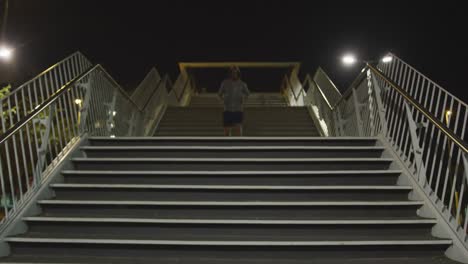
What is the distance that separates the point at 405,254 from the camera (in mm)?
3518

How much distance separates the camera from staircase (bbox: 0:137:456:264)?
352 centimetres

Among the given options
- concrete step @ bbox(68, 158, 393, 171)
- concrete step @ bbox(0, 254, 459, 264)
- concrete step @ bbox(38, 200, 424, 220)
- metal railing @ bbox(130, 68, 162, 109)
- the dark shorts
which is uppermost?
metal railing @ bbox(130, 68, 162, 109)

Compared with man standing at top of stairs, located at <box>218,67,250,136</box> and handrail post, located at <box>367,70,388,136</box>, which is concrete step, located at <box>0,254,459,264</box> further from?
man standing at top of stairs, located at <box>218,67,250,136</box>

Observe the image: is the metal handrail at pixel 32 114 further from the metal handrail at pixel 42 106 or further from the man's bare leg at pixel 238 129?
the man's bare leg at pixel 238 129

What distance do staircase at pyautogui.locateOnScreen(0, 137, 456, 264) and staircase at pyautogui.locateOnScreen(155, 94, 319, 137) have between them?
283 centimetres

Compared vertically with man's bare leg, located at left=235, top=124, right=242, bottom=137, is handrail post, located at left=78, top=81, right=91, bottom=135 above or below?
above

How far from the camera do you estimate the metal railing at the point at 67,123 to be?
3932 mm

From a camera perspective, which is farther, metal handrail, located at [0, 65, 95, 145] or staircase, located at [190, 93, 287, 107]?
staircase, located at [190, 93, 287, 107]

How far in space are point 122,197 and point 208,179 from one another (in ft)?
2.90

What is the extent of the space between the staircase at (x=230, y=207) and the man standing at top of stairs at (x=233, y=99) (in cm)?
171

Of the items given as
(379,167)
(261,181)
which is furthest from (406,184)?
(261,181)

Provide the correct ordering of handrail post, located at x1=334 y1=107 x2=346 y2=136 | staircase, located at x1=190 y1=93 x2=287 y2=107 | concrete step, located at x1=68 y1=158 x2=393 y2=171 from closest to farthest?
concrete step, located at x1=68 y1=158 x2=393 y2=171, handrail post, located at x1=334 y1=107 x2=346 y2=136, staircase, located at x1=190 y1=93 x2=287 y2=107

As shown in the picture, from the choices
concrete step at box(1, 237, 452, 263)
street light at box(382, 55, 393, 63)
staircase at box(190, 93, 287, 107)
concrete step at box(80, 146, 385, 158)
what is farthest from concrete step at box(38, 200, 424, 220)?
staircase at box(190, 93, 287, 107)

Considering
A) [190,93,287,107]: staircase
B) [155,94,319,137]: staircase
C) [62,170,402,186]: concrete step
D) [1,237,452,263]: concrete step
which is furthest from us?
[190,93,287,107]: staircase
